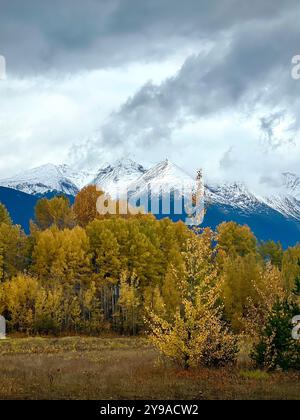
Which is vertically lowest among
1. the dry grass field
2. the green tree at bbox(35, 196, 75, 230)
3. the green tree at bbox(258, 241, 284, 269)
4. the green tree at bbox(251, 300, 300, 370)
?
the dry grass field

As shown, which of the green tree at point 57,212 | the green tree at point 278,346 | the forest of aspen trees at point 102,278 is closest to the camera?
the green tree at point 278,346

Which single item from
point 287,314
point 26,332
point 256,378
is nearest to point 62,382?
point 256,378

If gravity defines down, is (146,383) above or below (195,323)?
below

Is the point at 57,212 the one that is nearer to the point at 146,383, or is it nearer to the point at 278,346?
the point at 278,346

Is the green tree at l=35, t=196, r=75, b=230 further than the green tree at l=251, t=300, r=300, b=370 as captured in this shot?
Yes

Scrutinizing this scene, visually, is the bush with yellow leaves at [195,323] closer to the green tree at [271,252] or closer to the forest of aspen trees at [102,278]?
the forest of aspen trees at [102,278]

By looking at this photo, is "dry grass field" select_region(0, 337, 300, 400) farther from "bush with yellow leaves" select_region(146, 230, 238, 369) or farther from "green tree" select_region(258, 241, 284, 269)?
"green tree" select_region(258, 241, 284, 269)

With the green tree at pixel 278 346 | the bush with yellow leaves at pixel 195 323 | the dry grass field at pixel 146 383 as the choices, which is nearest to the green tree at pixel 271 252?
the dry grass field at pixel 146 383

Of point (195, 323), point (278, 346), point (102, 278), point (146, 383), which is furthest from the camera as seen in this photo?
point (102, 278)

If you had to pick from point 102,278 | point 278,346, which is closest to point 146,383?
point 278,346

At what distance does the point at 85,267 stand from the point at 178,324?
164 feet

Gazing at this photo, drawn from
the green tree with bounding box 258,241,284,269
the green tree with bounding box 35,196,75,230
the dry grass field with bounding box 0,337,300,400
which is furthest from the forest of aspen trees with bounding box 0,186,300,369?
the dry grass field with bounding box 0,337,300,400

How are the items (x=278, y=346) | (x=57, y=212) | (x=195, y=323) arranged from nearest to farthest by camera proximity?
(x=195, y=323)
(x=278, y=346)
(x=57, y=212)
